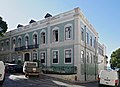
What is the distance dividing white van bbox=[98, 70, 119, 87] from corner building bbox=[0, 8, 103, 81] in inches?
333

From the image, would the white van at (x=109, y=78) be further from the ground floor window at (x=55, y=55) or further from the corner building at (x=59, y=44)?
the ground floor window at (x=55, y=55)

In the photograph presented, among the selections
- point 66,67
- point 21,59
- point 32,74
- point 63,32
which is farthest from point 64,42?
point 21,59

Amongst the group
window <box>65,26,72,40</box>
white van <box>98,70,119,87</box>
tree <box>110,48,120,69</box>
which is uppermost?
window <box>65,26,72,40</box>

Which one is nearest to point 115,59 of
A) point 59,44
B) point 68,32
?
point 59,44

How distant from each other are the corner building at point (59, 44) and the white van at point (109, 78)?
8460mm

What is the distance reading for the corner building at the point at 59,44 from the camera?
2925 centimetres

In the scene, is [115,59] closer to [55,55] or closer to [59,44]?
[55,55]

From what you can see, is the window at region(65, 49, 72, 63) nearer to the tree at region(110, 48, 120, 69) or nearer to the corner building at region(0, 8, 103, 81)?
the corner building at region(0, 8, 103, 81)

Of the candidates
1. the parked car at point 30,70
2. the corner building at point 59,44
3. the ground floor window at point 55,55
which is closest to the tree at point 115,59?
the corner building at point 59,44

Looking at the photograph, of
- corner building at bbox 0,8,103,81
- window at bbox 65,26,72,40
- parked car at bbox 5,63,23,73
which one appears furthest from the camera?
window at bbox 65,26,72,40

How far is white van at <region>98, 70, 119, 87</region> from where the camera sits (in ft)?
58.6

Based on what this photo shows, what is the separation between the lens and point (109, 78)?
59.3 feet

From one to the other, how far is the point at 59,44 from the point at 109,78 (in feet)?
47.7

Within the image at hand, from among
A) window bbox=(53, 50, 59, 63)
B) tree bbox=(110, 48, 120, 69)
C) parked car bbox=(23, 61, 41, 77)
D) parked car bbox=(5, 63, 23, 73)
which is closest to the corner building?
window bbox=(53, 50, 59, 63)
